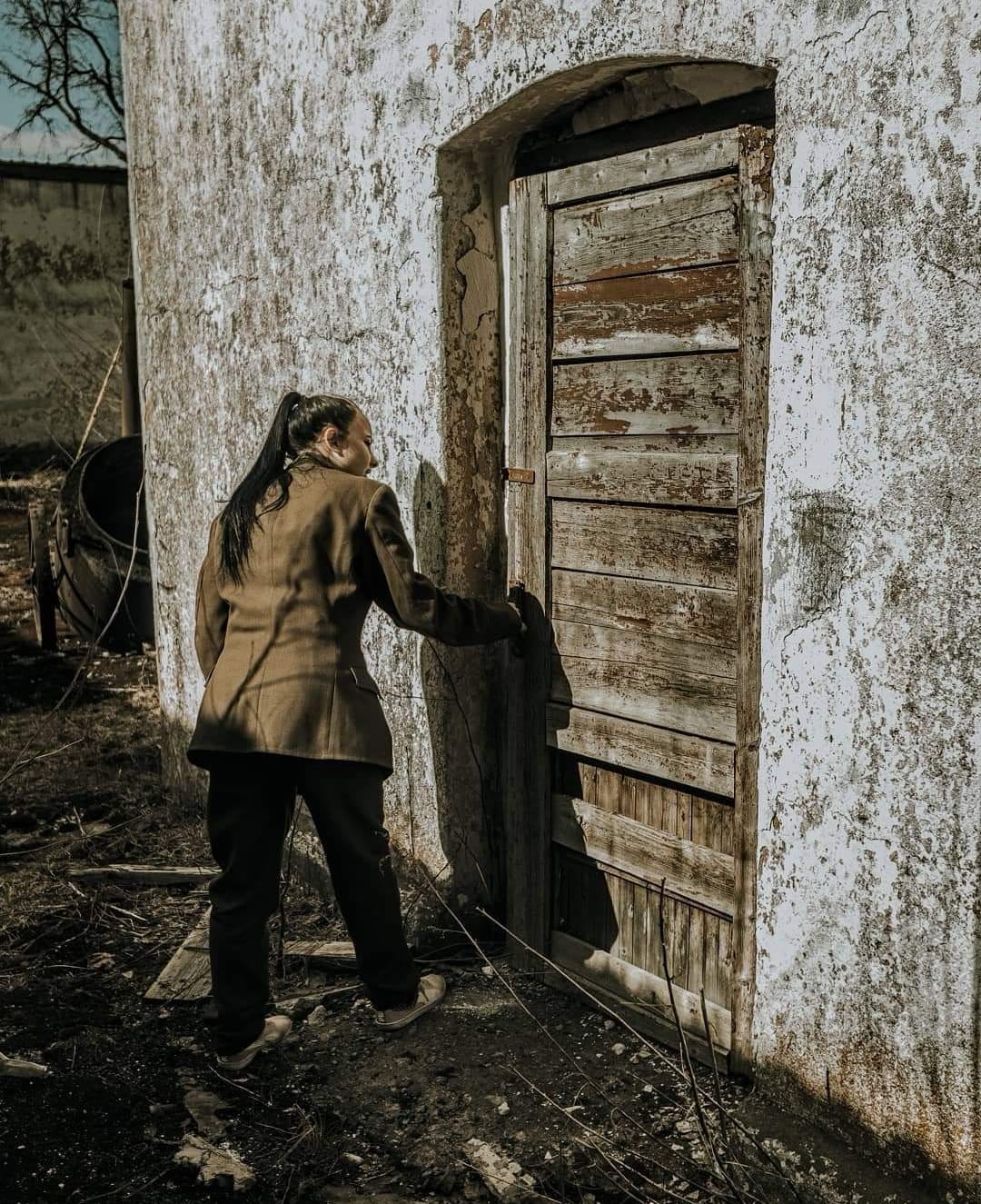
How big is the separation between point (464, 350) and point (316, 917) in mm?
2074

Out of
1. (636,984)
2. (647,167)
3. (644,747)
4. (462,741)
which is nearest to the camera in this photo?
(647,167)

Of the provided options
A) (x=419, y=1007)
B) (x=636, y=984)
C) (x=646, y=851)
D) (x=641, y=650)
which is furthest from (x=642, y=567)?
(x=419, y=1007)

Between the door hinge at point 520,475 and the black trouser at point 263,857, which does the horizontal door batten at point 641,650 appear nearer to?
the door hinge at point 520,475

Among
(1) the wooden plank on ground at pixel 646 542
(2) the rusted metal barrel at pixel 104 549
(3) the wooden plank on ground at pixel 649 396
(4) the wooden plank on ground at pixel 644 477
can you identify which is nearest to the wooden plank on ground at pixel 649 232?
(3) the wooden plank on ground at pixel 649 396

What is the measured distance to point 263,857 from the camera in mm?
3463

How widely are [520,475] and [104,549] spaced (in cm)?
585

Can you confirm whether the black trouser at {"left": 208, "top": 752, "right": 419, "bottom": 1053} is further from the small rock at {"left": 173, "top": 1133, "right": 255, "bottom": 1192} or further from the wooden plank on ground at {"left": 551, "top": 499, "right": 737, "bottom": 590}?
the wooden plank on ground at {"left": 551, "top": 499, "right": 737, "bottom": 590}

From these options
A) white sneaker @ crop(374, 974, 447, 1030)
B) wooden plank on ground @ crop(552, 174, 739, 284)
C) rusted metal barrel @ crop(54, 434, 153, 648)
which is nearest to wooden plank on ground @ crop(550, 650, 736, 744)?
white sneaker @ crop(374, 974, 447, 1030)

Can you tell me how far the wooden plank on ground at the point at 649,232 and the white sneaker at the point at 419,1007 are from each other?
6.84 ft

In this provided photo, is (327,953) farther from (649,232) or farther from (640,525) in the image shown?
(649,232)

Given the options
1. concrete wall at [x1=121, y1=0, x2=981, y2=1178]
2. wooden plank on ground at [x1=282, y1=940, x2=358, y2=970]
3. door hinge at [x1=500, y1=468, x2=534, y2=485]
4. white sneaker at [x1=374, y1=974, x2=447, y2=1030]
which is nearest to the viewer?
concrete wall at [x1=121, y1=0, x2=981, y2=1178]

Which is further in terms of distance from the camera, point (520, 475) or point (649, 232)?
point (520, 475)

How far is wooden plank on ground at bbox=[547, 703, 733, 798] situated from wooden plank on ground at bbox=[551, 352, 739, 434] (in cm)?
80

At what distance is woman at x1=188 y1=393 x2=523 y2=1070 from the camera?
11.2 ft
